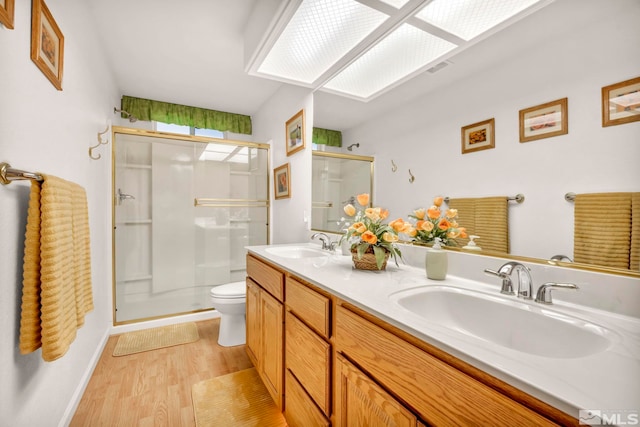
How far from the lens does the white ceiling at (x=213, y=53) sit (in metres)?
0.96

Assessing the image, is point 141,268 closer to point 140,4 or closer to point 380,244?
point 140,4

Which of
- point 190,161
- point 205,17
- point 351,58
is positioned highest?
point 205,17

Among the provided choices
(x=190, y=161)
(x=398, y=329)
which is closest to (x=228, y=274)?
(x=190, y=161)

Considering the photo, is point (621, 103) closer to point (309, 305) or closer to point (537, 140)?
point (537, 140)

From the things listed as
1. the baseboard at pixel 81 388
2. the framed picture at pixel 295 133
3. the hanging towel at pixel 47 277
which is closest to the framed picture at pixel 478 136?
the framed picture at pixel 295 133

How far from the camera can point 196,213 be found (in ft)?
9.57

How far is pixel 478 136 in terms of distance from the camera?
1054 millimetres

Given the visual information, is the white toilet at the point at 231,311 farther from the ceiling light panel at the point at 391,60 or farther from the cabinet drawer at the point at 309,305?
the ceiling light panel at the point at 391,60

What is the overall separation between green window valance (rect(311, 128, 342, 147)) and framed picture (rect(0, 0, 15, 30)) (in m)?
1.51

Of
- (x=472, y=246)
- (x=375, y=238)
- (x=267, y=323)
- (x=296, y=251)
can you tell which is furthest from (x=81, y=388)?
(x=472, y=246)

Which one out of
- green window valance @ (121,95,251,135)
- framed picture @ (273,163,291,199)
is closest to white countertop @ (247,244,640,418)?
framed picture @ (273,163,291,199)

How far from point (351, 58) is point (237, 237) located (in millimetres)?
2196

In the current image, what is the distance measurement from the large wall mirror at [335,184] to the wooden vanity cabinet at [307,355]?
2.49 feet

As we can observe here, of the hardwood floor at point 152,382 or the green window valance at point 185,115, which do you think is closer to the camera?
the hardwood floor at point 152,382
